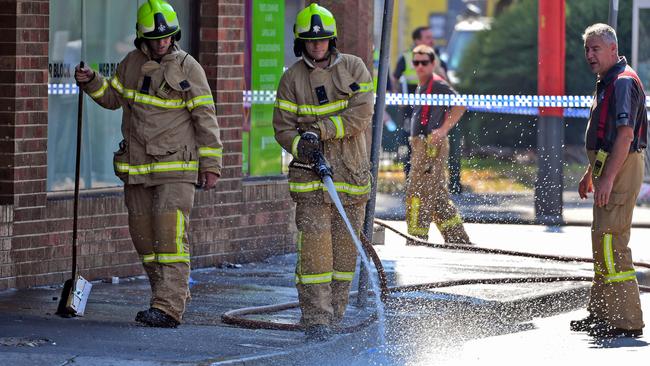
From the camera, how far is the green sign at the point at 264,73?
13648mm

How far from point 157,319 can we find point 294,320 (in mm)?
943

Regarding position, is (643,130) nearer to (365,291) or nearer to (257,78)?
(365,291)

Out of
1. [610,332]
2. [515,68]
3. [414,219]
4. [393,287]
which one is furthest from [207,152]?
[515,68]

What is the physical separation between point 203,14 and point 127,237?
5.90 feet

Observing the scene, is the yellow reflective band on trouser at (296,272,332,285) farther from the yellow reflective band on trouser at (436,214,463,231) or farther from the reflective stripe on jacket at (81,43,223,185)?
the yellow reflective band on trouser at (436,214,463,231)

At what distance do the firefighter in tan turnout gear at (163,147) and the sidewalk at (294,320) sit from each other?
34 centimetres

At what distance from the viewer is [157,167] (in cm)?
998

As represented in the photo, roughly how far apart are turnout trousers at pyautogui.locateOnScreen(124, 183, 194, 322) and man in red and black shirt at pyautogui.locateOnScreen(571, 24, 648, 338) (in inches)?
96.9

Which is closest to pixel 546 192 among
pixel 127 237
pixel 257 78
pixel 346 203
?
pixel 257 78

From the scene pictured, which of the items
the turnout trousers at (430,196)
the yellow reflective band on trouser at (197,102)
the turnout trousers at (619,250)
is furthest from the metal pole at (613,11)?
the yellow reflective band on trouser at (197,102)

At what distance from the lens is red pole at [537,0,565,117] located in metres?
17.5

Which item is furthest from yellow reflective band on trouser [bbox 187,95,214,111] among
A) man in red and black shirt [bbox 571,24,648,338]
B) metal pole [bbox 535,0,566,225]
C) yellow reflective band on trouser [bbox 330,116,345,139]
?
metal pole [bbox 535,0,566,225]

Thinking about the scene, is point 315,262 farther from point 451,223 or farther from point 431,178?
point 431,178

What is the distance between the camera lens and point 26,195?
1135cm
